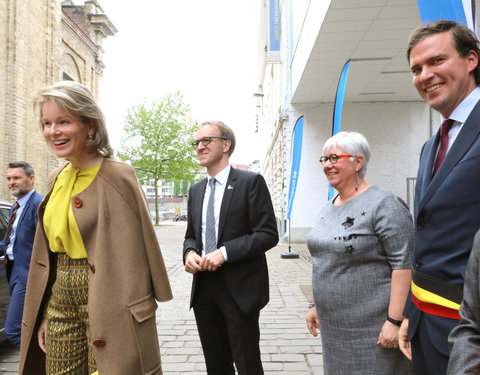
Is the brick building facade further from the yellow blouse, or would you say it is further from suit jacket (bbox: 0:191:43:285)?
the yellow blouse

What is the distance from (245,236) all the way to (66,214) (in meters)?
1.23

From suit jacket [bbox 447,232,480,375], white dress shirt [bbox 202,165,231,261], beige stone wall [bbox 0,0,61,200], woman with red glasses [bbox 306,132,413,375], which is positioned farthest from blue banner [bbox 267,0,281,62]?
suit jacket [bbox 447,232,480,375]

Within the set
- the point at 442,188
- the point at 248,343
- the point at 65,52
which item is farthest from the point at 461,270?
the point at 65,52

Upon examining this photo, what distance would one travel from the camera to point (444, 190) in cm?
148

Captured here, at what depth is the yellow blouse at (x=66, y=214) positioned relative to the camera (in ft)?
6.27

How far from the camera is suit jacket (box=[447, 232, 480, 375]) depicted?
3.63 feet

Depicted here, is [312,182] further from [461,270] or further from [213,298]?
[461,270]

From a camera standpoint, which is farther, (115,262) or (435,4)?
(435,4)

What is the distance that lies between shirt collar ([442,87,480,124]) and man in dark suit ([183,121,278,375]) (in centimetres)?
152

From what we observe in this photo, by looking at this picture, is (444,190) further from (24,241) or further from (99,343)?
(24,241)

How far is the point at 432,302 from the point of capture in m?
1.55

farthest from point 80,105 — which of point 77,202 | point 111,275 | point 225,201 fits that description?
point 225,201

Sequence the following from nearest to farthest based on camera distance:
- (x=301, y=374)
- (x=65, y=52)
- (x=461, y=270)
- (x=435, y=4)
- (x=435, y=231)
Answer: (x=461, y=270)
(x=435, y=231)
(x=435, y=4)
(x=301, y=374)
(x=65, y=52)

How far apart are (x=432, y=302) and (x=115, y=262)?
4.41 ft
